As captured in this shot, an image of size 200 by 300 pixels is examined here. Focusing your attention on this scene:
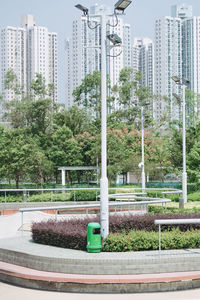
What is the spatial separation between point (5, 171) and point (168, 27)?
85.7 meters

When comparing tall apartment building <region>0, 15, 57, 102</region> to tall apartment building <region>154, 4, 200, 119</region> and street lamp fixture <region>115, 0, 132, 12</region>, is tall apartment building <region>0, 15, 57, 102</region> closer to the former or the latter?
tall apartment building <region>154, 4, 200, 119</region>

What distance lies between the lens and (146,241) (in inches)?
425

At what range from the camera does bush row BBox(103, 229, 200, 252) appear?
35.1 ft

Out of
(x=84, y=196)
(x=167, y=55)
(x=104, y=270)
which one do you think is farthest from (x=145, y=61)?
(x=104, y=270)

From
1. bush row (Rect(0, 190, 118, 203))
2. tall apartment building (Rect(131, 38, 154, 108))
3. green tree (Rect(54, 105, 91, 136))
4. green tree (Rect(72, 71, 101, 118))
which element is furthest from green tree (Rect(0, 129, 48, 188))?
tall apartment building (Rect(131, 38, 154, 108))

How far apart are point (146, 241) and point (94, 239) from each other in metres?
1.26

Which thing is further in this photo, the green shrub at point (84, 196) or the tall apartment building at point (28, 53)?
the tall apartment building at point (28, 53)

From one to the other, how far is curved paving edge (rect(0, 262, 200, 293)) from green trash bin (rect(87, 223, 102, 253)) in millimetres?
1049

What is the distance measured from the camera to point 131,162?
44125 millimetres

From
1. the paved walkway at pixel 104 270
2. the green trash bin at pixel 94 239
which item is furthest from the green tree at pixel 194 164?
the green trash bin at pixel 94 239

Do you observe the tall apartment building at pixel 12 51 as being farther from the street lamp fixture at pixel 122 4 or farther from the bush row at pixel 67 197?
the street lamp fixture at pixel 122 4

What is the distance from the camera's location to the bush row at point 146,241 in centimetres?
1069

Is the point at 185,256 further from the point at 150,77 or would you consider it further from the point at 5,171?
the point at 150,77

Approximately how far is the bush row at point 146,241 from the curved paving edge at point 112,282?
131 cm
